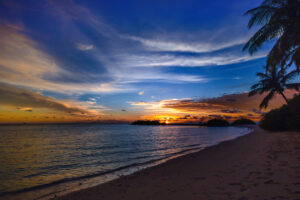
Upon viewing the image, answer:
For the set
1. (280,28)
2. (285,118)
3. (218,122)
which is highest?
(280,28)

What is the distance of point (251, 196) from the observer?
4344mm

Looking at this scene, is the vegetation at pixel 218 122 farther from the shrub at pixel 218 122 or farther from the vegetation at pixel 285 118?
the vegetation at pixel 285 118

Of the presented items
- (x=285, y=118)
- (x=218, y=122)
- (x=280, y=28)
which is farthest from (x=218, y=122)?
(x=280, y=28)

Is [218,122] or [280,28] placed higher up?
[280,28]

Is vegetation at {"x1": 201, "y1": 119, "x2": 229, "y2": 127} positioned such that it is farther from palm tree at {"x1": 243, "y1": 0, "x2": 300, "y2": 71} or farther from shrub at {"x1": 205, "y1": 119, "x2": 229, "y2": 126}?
palm tree at {"x1": 243, "y1": 0, "x2": 300, "y2": 71}

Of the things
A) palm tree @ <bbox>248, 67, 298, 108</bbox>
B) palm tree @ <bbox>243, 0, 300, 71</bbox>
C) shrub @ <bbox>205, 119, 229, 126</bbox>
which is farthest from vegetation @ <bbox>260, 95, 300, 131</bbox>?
shrub @ <bbox>205, 119, 229, 126</bbox>

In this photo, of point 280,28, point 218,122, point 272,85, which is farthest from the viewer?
point 218,122

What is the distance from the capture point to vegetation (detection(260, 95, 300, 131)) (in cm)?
2475

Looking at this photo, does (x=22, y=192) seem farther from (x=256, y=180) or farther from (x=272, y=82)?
(x=272, y=82)

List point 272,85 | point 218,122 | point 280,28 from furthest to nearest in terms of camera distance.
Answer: point 218,122, point 272,85, point 280,28

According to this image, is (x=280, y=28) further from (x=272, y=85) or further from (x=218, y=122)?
(x=218, y=122)

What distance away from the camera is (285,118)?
29.7m

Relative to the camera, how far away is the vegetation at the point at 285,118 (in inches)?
974

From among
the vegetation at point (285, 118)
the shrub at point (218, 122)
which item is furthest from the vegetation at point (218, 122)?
the vegetation at point (285, 118)
